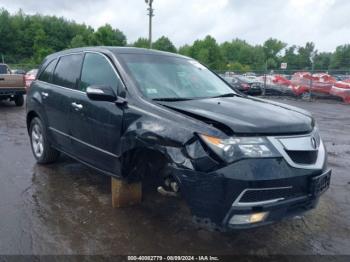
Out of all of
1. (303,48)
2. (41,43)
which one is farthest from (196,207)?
(303,48)

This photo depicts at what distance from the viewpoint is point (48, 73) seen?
5070 mm

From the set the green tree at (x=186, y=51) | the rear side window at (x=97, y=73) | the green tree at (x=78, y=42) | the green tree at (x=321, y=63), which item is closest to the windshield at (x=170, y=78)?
the rear side window at (x=97, y=73)

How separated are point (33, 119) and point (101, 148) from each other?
2.40 meters

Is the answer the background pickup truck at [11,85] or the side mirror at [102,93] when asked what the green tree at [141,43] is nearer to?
the background pickup truck at [11,85]

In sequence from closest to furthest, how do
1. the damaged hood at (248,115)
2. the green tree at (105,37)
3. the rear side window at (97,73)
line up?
the damaged hood at (248,115)
the rear side window at (97,73)
the green tree at (105,37)

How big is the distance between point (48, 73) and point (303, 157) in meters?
3.97

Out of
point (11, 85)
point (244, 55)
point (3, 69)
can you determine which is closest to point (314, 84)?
point (11, 85)

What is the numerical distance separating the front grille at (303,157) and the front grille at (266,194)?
248 mm

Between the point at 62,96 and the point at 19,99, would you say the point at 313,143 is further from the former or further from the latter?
the point at 19,99

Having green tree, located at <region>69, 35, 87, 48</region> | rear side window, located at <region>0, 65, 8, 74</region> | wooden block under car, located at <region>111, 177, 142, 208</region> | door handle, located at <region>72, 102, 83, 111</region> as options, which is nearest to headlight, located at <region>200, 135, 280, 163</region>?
wooden block under car, located at <region>111, 177, 142, 208</region>

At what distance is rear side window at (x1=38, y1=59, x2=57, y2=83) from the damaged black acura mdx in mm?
510

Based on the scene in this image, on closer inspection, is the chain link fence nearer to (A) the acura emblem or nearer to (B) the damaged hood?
(B) the damaged hood

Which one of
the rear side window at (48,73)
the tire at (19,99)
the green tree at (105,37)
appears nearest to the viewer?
the rear side window at (48,73)

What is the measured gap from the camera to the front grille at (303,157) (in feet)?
8.75
